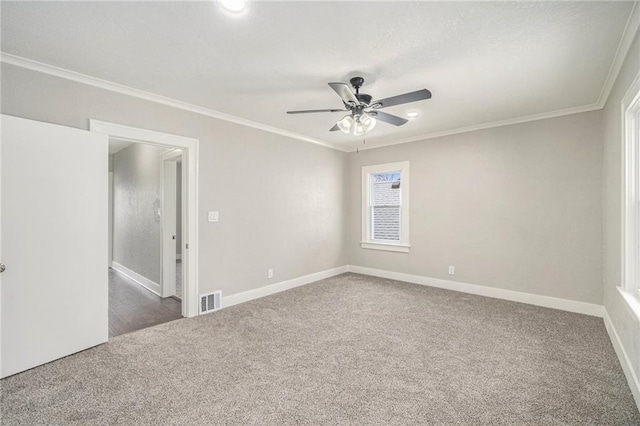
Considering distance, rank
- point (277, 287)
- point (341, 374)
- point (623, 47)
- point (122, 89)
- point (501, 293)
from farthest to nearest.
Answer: point (277, 287)
point (501, 293)
point (122, 89)
point (341, 374)
point (623, 47)

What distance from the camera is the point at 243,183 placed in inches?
166

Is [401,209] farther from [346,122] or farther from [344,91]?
[344,91]

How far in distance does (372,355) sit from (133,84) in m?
3.46

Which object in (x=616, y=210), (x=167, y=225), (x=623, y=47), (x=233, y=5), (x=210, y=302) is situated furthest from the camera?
(x=167, y=225)

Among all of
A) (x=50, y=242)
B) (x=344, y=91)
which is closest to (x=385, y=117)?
(x=344, y=91)

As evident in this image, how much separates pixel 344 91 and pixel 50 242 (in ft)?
9.14

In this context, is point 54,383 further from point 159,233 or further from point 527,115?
point 527,115

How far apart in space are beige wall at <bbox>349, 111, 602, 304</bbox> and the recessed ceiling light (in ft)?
12.7

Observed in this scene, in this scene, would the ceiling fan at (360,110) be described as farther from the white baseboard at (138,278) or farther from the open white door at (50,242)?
the white baseboard at (138,278)

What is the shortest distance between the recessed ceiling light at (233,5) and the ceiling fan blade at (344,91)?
81cm

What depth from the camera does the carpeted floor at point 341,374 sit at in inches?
75.2

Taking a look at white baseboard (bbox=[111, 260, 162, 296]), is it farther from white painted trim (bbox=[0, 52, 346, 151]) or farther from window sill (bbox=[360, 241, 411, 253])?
window sill (bbox=[360, 241, 411, 253])

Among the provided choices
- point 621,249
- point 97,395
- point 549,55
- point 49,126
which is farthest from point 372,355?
point 49,126

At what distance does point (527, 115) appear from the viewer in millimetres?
3955
